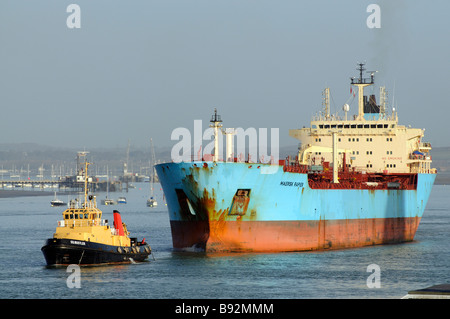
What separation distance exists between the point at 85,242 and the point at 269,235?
1051 centimetres

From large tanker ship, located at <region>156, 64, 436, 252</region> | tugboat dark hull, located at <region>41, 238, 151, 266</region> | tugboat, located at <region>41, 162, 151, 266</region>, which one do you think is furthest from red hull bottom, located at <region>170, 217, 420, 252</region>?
tugboat dark hull, located at <region>41, 238, 151, 266</region>

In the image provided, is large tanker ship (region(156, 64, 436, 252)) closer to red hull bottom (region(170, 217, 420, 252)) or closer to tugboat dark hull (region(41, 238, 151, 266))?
red hull bottom (region(170, 217, 420, 252))

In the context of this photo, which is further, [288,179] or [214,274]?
[288,179]

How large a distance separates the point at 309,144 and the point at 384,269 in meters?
19.7

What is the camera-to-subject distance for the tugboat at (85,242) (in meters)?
38.8

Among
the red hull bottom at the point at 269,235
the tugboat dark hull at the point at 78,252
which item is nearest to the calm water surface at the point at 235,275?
the tugboat dark hull at the point at 78,252

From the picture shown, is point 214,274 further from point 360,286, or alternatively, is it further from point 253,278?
point 360,286

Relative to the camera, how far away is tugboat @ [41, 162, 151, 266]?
127 ft

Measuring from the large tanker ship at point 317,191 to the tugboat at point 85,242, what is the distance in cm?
429

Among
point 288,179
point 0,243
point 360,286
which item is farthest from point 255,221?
point 0,243

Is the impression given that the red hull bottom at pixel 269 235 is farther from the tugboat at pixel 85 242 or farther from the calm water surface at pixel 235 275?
the tugboat at pixel 85 242

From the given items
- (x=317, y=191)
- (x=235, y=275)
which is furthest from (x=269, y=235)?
(x=235, y=275)

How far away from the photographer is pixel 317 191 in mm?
48562
